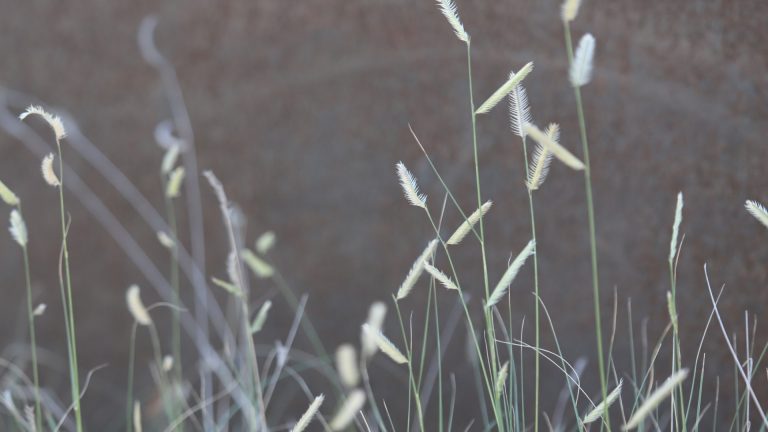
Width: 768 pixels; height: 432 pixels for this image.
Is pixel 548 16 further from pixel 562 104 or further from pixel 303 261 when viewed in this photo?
pixel 303 261

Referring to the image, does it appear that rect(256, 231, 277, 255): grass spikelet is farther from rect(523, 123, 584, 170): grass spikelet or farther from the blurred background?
rect(523, 123, 584, 170): grass spikelet

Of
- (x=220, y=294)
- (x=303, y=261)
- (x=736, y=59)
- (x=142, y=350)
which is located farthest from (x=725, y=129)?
(x=142, y=350)

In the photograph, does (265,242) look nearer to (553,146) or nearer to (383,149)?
(383,149)

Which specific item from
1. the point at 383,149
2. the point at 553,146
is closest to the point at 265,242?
the point at 383,149

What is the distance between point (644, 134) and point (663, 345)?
275 mm

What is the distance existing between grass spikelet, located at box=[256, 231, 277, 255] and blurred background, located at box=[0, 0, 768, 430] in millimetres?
14

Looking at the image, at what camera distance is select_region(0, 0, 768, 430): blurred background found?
1053 millimetres

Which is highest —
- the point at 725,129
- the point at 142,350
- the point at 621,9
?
the point at 621,9

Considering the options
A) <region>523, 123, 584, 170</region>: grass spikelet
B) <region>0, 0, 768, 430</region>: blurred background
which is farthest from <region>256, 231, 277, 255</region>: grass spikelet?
<region>523, 123, 584, 170</region>: grass spikelet

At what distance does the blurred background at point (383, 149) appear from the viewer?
105cm

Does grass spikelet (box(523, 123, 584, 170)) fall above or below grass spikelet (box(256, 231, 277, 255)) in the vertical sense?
above

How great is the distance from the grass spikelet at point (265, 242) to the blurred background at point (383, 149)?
1 cm

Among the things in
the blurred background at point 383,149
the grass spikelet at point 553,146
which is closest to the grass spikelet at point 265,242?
the blurred background at point 383,149

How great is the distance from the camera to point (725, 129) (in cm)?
104
